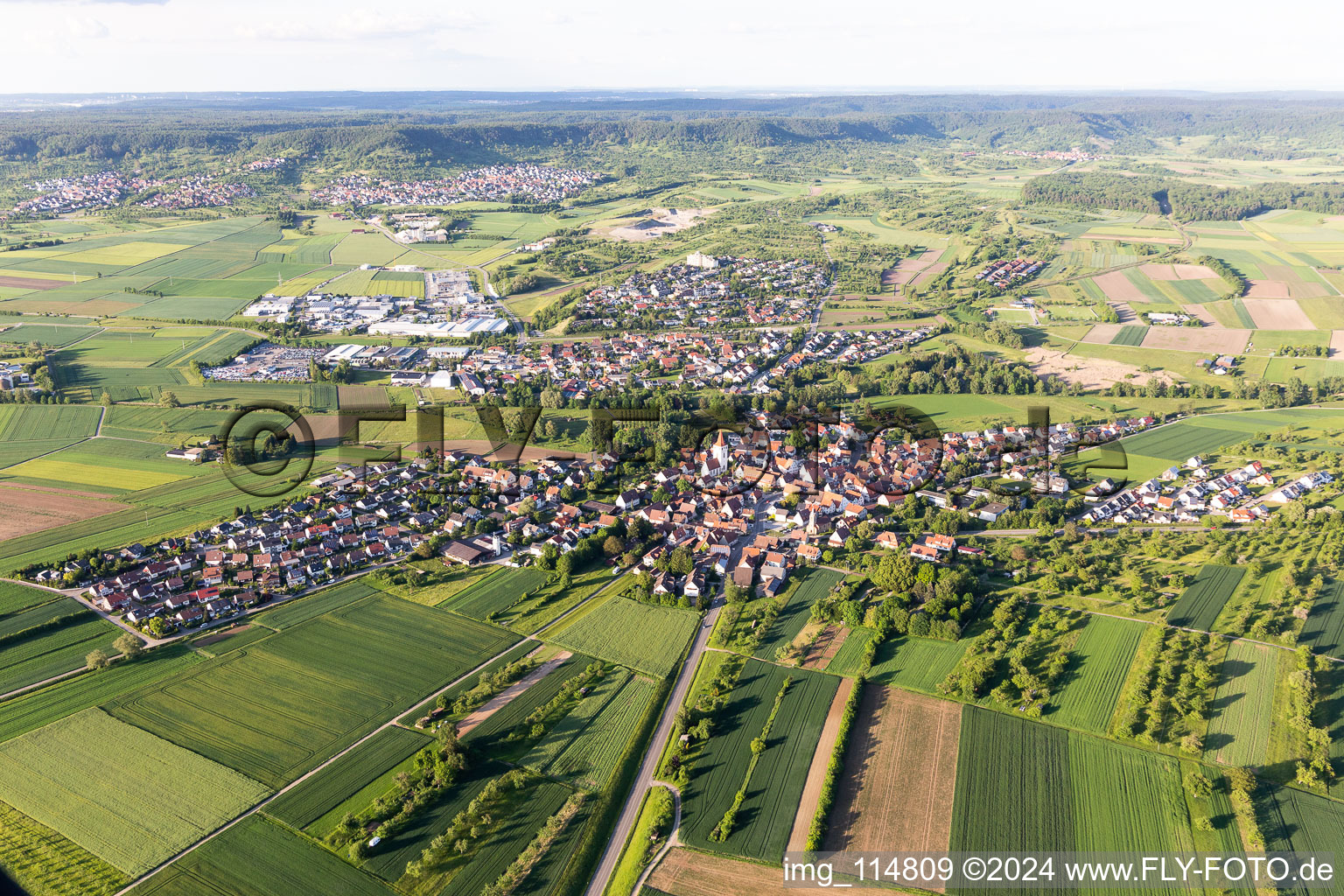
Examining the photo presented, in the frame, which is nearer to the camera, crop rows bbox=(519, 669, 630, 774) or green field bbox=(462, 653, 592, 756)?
crop rows bbox=(519, 669, 630, 774)

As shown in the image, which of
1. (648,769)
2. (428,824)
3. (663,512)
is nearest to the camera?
(428,824)

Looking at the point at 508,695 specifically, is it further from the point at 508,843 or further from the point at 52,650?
the point at 52,650

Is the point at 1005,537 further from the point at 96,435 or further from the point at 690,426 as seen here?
the point at 96,435

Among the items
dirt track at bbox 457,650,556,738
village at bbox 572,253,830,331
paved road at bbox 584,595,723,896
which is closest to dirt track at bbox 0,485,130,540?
dirt track at bbox 457,650,556,738

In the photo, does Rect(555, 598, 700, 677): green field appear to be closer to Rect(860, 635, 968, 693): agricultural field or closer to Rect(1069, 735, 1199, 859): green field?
Rect(860, 635, 968, 693): agricultural field

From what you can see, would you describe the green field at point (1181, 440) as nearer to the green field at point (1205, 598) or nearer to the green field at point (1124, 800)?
the green field at point (1205, 598)

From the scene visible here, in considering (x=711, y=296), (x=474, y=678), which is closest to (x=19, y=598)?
(x=474, y=678)

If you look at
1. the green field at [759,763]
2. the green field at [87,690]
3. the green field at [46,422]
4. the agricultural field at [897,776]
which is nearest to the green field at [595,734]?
the green field at [759,763]

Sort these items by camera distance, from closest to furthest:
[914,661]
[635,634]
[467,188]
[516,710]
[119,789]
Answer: [119,789]
[516,710]
[914,661]
[635,634]
[467,188]
